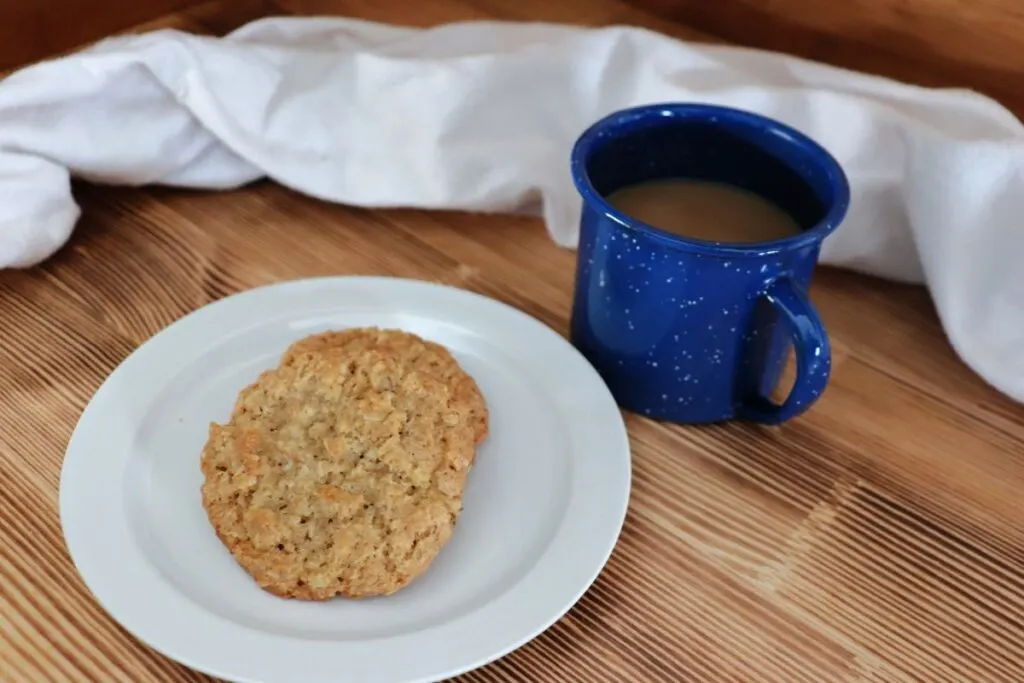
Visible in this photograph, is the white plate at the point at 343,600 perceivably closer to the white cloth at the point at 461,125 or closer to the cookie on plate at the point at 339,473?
the cookie on plate at the point at 339,473

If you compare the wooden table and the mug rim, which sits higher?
the mug rim

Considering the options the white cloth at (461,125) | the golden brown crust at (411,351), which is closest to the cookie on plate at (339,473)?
the golden brown crust at (411,351)

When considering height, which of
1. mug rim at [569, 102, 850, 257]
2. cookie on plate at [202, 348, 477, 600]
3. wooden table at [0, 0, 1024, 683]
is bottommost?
wooden table at [0, 0, 1024, 683]

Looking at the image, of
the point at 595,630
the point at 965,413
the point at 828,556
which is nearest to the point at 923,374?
the point at 965,413

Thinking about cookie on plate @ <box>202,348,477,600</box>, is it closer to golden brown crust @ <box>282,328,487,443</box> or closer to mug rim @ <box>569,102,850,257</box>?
golden brown crust @ <box>282,328,487,443</box>

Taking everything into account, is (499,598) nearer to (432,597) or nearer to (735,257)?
(432,597)

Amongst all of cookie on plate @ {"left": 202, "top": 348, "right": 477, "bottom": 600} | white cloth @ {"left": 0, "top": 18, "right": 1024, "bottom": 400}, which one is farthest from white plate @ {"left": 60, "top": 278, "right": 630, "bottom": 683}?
white cloth @ {"left": 0, "top": 18, "right": 1024, "bottom": 400}

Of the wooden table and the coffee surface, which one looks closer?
the wooden table
